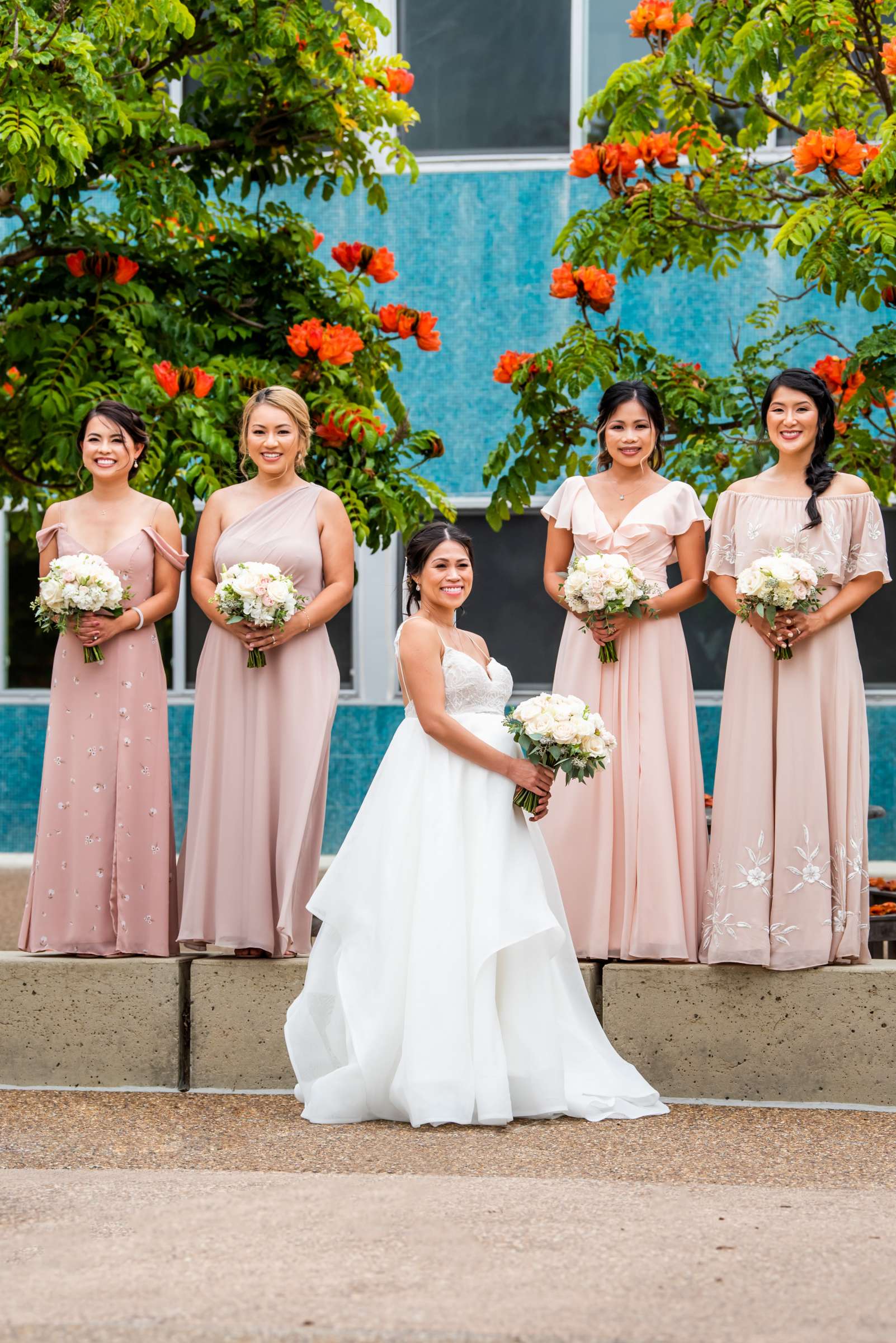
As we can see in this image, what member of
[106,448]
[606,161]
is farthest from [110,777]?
[606,161]

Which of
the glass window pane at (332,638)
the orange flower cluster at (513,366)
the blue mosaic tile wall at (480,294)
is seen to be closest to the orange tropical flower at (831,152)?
the orange flower cluster at (513,366)

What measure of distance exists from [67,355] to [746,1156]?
4389 millimetres

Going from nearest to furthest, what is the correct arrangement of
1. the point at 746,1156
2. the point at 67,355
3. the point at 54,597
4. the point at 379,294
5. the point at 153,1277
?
1. the point at 153,1277
2. the point at 746,1156
3. the point at 54,597
4. the point at 67,355
5. the point at 379,294

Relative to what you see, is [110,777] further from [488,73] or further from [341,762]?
[488,73]

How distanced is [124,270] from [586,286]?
6.88ft

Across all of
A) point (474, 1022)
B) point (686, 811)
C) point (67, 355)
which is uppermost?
point (67, 355)

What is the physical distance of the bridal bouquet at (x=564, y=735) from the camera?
5395 mm

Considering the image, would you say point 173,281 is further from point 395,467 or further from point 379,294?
point 379,294

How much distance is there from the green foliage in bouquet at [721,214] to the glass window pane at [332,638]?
567 centimetres

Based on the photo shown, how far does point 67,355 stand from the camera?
7.03 metres

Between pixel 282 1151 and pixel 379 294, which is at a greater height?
pixel 379 294

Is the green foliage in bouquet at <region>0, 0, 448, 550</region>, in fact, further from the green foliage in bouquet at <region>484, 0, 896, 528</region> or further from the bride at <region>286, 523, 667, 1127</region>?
the bride at <region>286, 523, 667, 1127</region>

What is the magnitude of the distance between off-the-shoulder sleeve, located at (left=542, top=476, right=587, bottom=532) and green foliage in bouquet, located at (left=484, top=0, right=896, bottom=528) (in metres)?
0.75

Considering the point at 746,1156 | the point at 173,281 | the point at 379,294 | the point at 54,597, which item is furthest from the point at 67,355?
the point at 379,294
